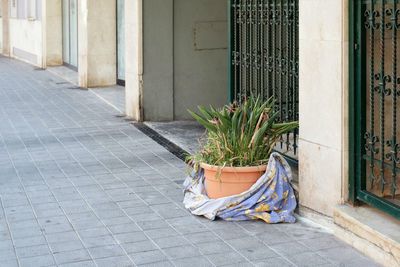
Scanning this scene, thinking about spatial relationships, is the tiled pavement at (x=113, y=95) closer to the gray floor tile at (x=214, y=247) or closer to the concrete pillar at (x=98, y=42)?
the concrete pillar at (x=98, y=42)

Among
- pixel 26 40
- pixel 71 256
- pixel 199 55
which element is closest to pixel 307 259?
pixel 71 256

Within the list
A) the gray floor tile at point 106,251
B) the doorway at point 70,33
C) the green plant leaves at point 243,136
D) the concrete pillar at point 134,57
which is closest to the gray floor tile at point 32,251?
the gray floor tile at point 106,251

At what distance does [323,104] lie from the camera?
6.31 metres

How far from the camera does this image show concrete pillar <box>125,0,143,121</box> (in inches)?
472

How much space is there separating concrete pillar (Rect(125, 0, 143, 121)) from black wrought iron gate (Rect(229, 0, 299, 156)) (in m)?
3.68

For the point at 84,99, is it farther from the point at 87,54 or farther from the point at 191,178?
the point at 191,178

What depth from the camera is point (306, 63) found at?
652 centimetres

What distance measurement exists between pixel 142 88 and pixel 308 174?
6.02 metres

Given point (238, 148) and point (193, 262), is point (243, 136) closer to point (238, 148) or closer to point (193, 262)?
point (238, 148)

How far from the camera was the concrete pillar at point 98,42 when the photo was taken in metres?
16.5

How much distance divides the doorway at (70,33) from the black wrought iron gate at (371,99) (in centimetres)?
1553

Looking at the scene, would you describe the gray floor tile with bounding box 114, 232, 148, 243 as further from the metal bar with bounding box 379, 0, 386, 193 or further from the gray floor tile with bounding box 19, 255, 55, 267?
the metal bar with bounding box 379, 0, 386, 193

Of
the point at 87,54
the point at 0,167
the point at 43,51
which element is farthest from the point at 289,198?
the point at 43,51

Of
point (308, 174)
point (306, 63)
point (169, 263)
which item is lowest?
point (169, 263)
